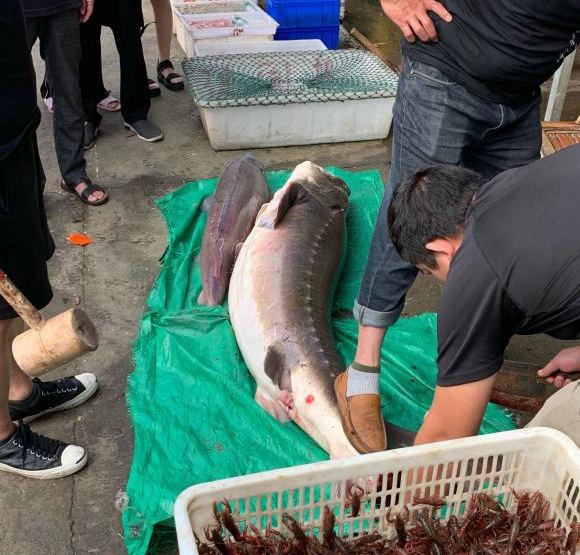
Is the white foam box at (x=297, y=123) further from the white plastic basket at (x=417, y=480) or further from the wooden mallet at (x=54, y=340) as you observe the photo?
the white plastic basket at (x=417, y=480)

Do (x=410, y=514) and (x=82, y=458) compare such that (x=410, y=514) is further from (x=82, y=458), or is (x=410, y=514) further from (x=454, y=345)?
(x=82, y=458)

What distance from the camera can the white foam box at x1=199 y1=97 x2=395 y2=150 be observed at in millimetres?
4770

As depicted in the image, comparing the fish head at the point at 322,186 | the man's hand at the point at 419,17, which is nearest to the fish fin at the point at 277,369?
the fish head at the point at 322,186

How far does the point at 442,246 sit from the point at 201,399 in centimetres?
151

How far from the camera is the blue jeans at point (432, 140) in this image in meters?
2.44

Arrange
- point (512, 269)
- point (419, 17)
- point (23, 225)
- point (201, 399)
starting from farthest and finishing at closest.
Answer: point (201, 399), point (419, 17), point (23, 225), point (512, 269)

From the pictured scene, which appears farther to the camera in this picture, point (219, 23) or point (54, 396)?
point (219, 23)

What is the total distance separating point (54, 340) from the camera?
2.50 m

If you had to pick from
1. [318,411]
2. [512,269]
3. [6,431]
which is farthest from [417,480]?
[6,431]

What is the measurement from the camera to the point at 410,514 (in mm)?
1772

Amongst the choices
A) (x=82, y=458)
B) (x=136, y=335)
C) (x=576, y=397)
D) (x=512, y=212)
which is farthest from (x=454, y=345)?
(x=136, y=335)

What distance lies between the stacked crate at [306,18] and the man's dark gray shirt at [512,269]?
4632mm

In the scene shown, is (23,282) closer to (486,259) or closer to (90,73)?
(486,259)

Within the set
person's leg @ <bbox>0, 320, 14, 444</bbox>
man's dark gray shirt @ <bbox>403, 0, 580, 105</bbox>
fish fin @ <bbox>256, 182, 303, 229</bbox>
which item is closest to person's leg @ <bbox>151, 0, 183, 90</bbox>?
fish fin @ <bbox>256, 182, 303, 229</bbox>
